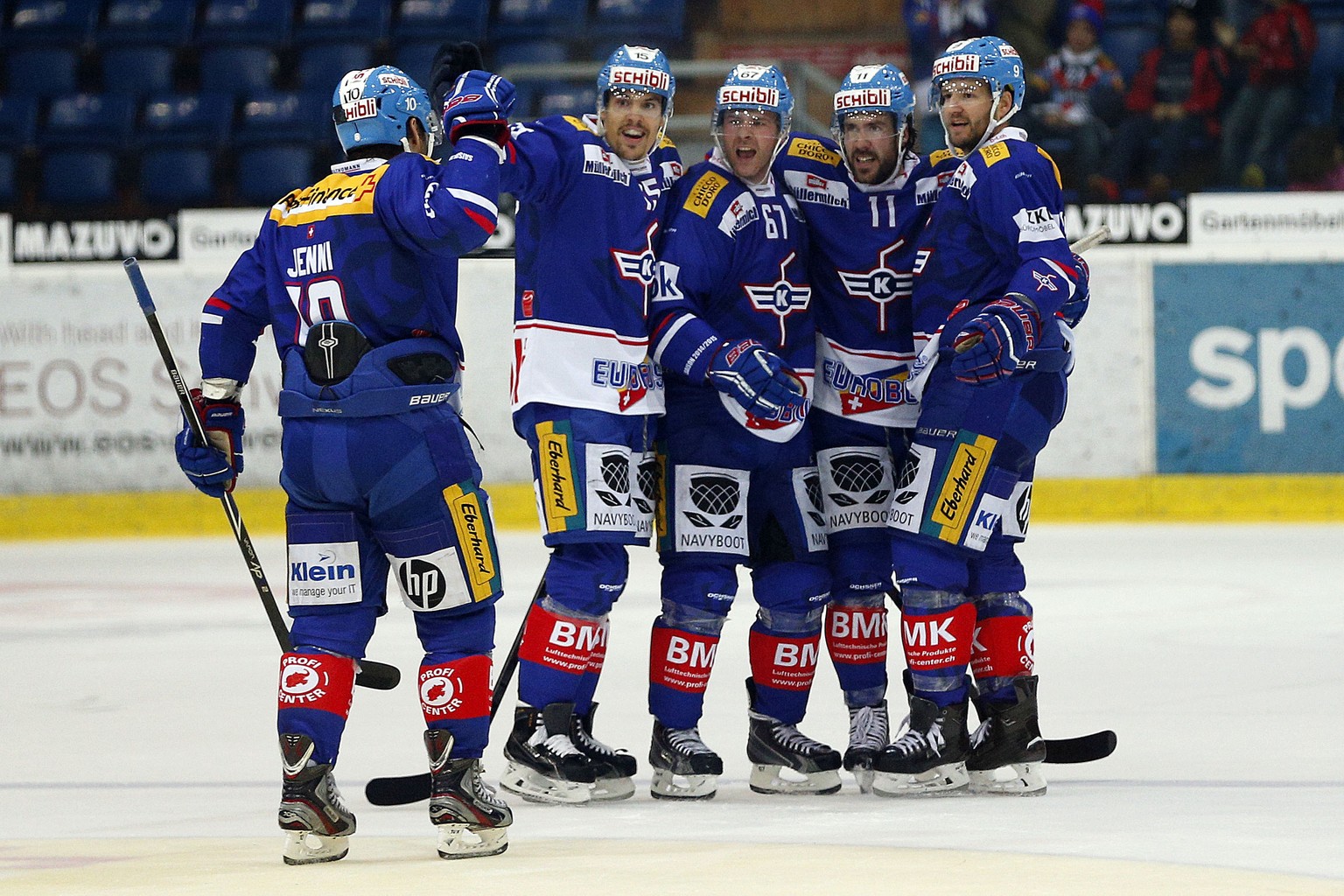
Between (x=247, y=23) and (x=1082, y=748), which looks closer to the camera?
(x=1082, y=748)

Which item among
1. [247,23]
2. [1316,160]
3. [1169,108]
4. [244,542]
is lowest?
[244,542]

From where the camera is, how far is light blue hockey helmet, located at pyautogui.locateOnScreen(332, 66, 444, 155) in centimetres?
382

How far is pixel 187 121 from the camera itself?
12.9m

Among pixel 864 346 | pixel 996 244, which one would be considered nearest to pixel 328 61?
pixel 864 346

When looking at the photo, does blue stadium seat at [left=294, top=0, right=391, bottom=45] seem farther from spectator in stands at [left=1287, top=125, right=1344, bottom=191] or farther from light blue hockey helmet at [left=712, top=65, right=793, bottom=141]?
light blue hockey helmet at [left=712, top=65, right=793, bottom=141]

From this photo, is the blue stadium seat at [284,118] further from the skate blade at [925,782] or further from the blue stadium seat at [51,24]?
the skate blade at [925,782]

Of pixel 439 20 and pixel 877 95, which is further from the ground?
pixel 439 20

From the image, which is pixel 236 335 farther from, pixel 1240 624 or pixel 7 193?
pixel 7 193

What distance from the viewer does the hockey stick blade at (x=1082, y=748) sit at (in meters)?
4.39

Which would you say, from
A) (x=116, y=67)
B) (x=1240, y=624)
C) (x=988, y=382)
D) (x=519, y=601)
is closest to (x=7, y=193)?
(x=116, y=67)

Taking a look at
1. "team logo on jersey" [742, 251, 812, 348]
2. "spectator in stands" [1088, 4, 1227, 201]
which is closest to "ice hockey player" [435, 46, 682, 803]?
"team logo on jersey" [742, 251, 812, 348]

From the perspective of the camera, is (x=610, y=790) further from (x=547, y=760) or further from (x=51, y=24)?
(x=51, y=24)

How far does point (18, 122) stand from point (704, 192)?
9.58 m

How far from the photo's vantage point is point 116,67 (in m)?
13.6
